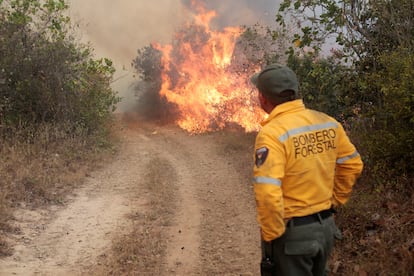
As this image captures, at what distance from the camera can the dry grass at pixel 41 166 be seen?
790 cm

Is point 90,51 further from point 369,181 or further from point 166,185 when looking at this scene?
point 369,181

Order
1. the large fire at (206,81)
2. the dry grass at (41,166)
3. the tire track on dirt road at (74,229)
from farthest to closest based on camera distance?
the large fire at (206,81) → the dry grass at (41,166) → the tire track on dirt road at (74,229)

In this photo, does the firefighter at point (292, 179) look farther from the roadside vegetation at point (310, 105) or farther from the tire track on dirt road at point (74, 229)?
the tire track on dirt road at point (74, 229)

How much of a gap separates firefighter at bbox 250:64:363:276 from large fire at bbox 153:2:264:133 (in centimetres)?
1213

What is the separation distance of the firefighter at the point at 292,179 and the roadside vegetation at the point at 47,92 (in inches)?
298

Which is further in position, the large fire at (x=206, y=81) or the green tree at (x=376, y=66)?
the large fire at (x=206, y=81)

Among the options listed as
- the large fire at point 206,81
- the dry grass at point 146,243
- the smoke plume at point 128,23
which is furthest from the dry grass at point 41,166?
the smoke plume at point 128,23

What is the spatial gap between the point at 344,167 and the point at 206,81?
14.9 m

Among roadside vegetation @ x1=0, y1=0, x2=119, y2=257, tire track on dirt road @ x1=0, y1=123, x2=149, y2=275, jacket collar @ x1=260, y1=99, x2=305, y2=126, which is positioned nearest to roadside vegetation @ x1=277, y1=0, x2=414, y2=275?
jacket collar @ x1=260, y1=99, x2=305, y2=126

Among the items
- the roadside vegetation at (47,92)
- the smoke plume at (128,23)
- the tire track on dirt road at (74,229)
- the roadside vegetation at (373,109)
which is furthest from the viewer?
the smoke plume at (128,23)

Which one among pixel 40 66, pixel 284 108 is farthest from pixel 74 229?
pixel 40 66

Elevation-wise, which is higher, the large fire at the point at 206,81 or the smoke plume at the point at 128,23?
the smoke plume at the point at 128,23

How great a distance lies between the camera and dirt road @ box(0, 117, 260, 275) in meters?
5.90

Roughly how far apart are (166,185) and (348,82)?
4549 millimetres
